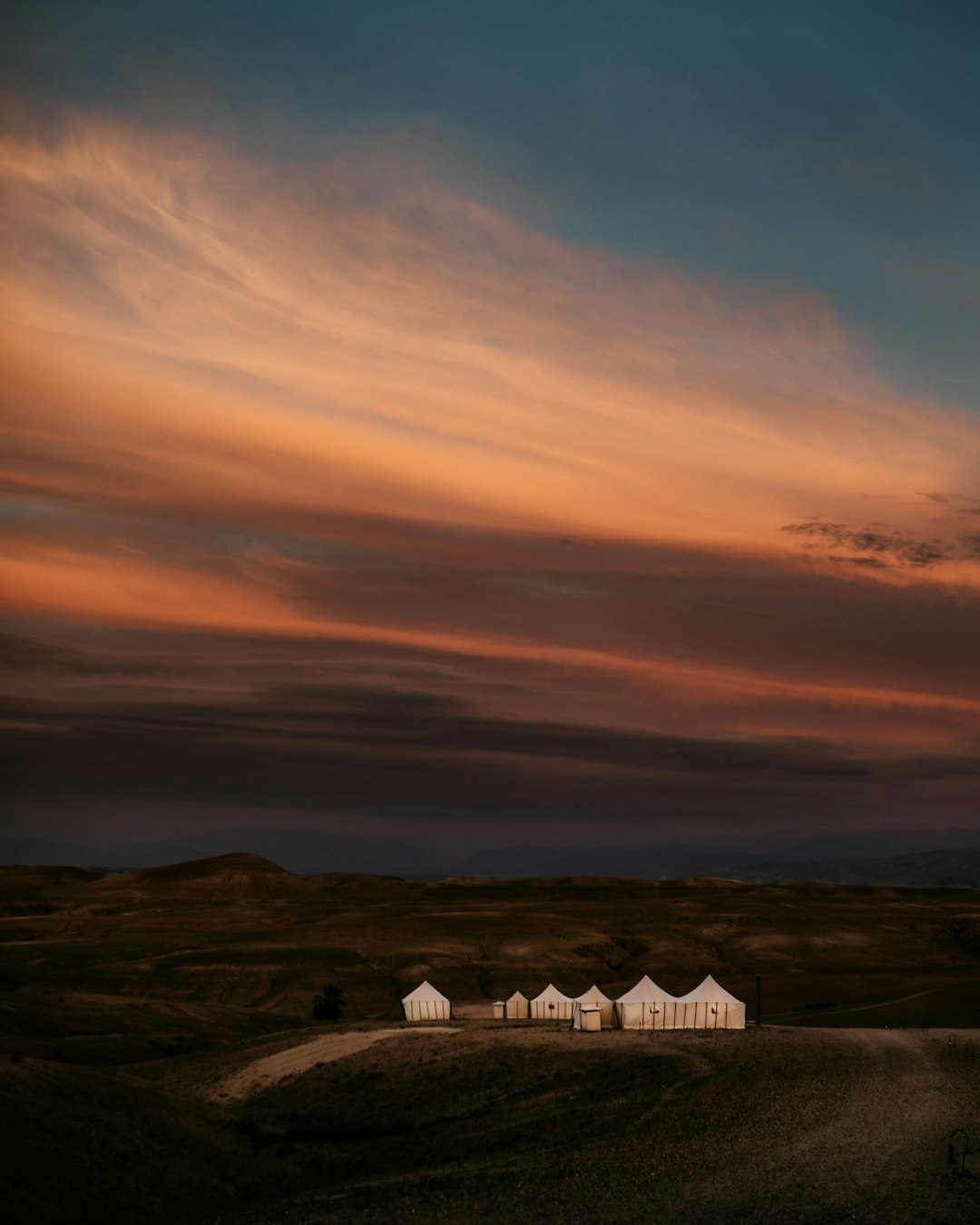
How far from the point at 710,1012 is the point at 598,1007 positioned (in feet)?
22.1

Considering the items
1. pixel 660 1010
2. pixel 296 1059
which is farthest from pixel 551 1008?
pixel 296 1059

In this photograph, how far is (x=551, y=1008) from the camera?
271ft

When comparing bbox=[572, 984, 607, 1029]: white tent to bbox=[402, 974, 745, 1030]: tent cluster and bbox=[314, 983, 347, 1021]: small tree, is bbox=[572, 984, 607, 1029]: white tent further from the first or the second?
bbox=[314, 983, 347, 1021]: small tree

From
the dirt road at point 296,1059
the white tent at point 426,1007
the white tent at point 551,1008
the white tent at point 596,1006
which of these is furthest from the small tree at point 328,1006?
the white tent at point 596,1006

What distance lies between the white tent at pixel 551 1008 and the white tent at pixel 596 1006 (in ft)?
10.0

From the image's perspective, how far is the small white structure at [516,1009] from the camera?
3273 inches

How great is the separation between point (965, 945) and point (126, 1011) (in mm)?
101820

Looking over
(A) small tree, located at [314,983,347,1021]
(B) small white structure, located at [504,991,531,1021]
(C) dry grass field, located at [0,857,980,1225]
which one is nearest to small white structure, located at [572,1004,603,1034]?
(C) dry grass field, located at [0,857,980,1225]

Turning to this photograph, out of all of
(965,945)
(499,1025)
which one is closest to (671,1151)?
(499,1025)

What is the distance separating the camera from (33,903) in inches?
7515

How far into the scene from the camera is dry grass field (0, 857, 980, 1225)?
37.7 meters

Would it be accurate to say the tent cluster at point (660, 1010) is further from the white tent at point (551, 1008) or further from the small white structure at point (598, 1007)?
the white tent at point (551, 1008)

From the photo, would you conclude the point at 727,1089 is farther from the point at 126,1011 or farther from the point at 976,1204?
the point at 126,1011

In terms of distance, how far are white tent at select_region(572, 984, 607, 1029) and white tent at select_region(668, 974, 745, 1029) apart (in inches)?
156
